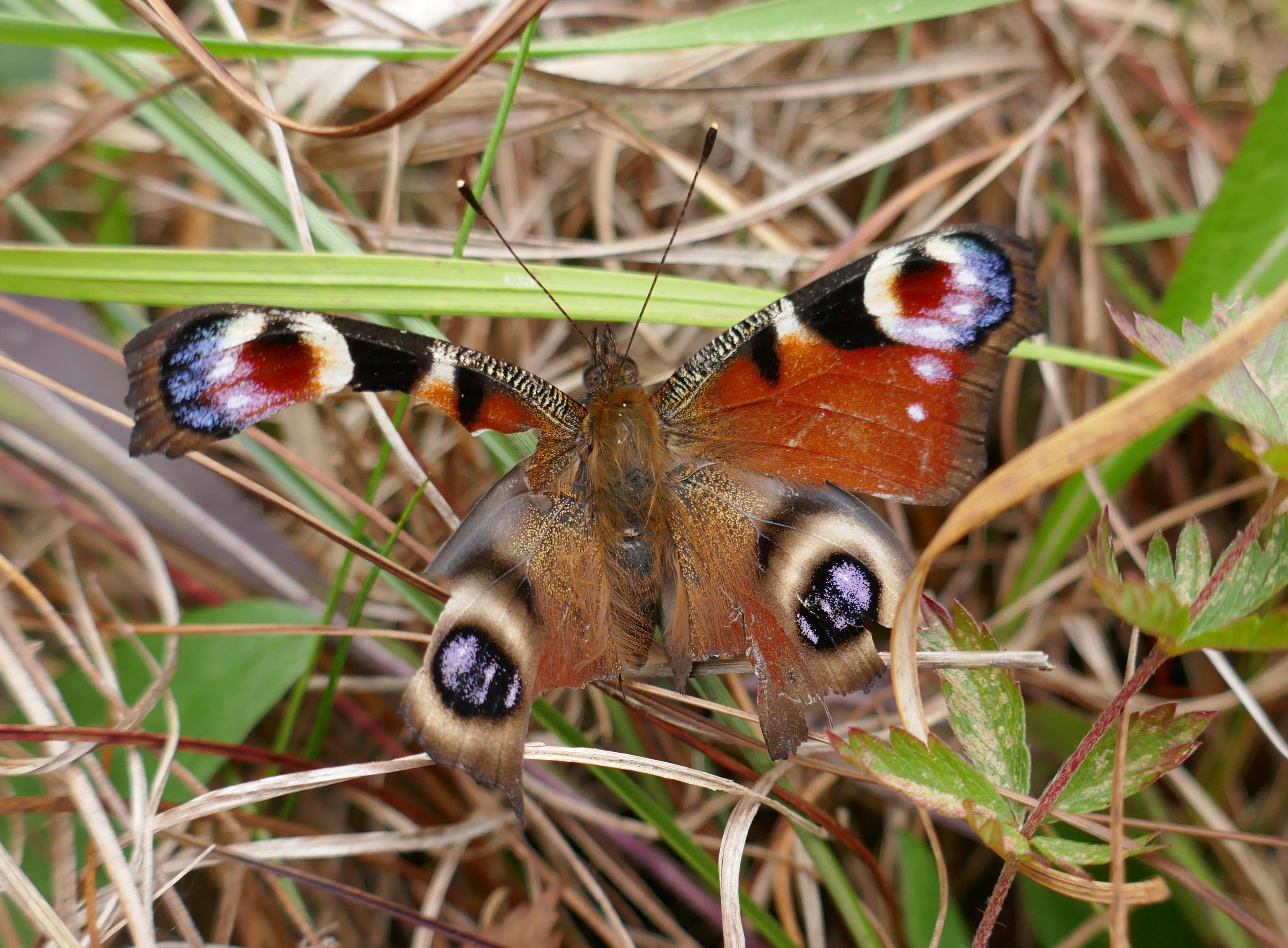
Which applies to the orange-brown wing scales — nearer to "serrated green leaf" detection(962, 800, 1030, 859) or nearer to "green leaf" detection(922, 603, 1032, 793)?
"green leaf" detection(922, 603, 1032, 793)

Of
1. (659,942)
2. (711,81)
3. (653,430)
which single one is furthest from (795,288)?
(659,942)

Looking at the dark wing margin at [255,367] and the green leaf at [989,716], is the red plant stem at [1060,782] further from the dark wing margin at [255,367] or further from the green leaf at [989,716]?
the dark wing margin at [255,367]

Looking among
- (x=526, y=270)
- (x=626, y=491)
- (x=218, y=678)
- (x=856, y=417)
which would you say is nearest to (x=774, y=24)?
(x=526, y=270)

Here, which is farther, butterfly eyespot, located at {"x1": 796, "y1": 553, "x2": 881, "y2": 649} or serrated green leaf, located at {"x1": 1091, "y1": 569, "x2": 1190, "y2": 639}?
butterfly eyespot, located at {"x1": 796, "y1": 553, "x2": 881, "y2": 649}

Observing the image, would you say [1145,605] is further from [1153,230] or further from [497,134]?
[1153,230]

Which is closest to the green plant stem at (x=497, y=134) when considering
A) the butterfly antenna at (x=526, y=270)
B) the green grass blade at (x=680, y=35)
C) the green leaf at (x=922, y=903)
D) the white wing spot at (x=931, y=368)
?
the butterfly antenna at (x=526, y=270)

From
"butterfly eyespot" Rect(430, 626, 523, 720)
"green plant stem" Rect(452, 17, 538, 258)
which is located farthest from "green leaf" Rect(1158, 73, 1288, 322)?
"butterfly eyespot" Rect(430, 626, 523, 720)
